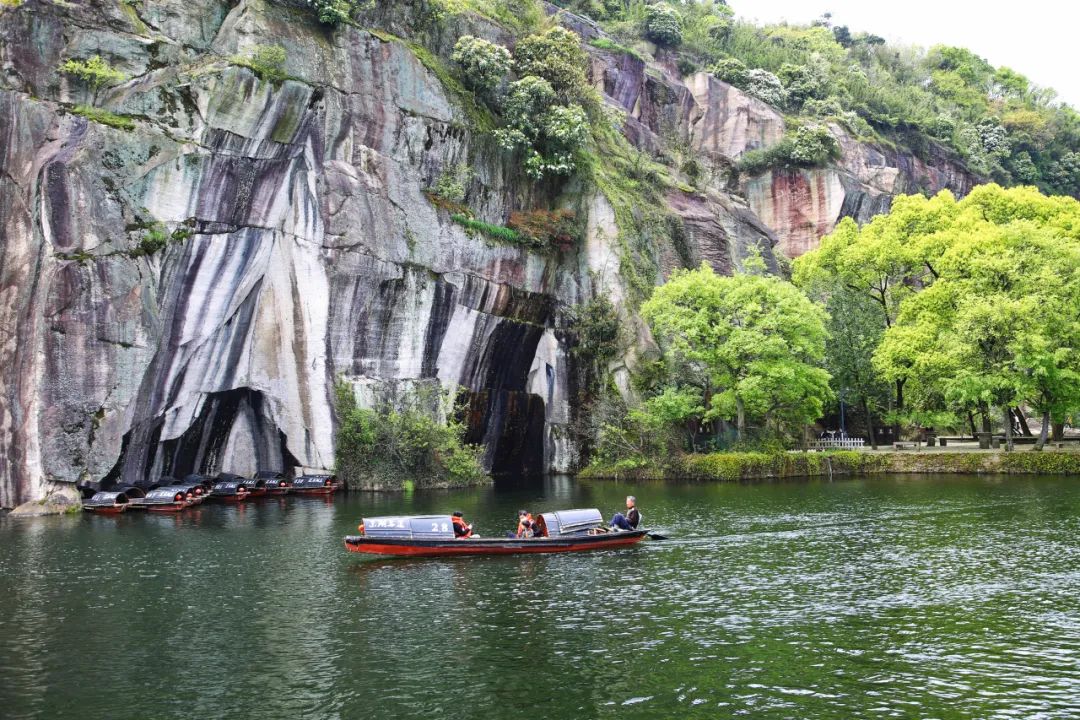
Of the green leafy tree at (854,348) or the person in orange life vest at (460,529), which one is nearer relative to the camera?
the person in orange life vest at (460,529)

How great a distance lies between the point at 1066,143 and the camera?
347 feet

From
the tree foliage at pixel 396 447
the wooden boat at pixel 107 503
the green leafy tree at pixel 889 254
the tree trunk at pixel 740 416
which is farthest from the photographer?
the green leafy tree at pixel 889 254

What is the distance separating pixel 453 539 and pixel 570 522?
13.2ft

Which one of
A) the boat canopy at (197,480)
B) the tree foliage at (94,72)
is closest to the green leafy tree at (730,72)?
the tree foliage at (94,72)

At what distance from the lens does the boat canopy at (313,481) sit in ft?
159

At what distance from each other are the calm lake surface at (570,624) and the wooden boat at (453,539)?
22.2 inches

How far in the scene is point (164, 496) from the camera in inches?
1644

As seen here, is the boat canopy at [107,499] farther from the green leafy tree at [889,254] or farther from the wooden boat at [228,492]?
the green leafy tree at [889,254]

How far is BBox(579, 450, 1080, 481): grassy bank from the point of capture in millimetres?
49469

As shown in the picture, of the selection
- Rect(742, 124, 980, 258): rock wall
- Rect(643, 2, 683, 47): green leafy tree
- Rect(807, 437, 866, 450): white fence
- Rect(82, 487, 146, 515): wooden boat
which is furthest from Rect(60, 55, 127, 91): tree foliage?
Rect(643, 2, 683, 47): green leafy tree

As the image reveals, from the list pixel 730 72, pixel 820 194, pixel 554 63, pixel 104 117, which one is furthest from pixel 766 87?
pixel 104 117

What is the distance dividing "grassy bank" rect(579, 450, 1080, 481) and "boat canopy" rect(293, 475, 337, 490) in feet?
51.2

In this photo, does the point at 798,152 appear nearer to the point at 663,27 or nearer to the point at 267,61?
the point at 663,27

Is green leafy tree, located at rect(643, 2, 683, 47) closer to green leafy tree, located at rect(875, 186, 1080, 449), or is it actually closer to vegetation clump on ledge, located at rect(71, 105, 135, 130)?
green leafy tree, located at rect(875, 186, 1080, 449)
